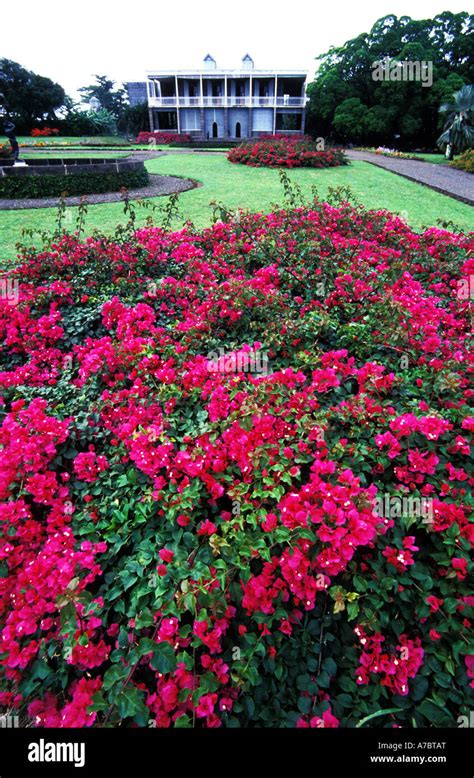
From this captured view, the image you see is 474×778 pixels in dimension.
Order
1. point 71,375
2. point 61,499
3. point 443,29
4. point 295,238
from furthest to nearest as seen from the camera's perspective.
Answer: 1. point 443,29
2. point 295,238
3. point 71,375
4. point 61,499

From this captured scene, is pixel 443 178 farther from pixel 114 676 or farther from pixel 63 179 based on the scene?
pixel 114 676

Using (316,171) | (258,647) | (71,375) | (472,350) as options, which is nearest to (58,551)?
(258,647)

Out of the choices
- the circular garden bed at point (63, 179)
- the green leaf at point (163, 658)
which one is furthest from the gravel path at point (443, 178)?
the green leaf at point (163, 658)

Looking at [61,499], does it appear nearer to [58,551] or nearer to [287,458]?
[58,551]

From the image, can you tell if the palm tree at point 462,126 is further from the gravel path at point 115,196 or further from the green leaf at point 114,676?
the green leaf at point 114,676

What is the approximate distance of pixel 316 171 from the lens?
15406 mm

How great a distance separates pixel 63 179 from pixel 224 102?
2857 cm

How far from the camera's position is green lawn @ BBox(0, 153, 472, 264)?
25.8 feet

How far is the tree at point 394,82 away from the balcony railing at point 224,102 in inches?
107

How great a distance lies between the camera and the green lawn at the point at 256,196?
788 centimetres

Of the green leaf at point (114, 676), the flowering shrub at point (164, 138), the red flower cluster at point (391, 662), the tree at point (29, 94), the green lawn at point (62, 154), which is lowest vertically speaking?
the red flower cluster at point (391, 662)

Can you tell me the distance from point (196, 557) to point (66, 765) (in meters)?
0.75

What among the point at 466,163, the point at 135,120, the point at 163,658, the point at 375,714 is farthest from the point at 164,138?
the point at 375,714

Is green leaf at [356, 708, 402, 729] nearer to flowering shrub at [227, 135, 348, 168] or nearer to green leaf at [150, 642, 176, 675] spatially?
green leaf at [150, 642, 176, 675]
